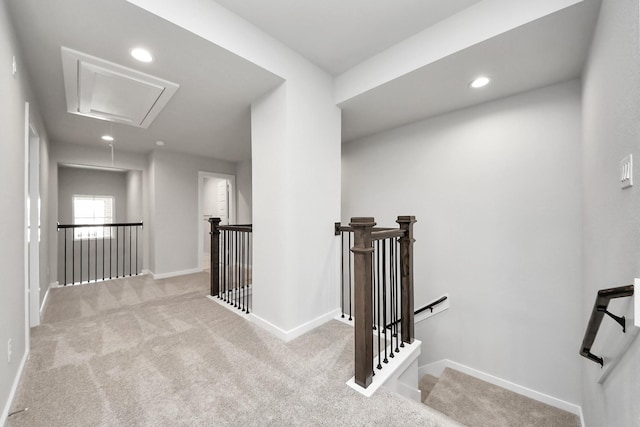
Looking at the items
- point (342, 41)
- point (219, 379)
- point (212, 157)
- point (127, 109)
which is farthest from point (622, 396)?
point (212, 157)

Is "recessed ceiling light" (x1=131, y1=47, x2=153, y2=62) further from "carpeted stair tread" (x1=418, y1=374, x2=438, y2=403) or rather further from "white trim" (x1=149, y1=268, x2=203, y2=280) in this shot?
"carpeted stair tread" (x1=418, y1=374, x2=438, y2=403)

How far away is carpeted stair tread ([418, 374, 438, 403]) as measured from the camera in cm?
298

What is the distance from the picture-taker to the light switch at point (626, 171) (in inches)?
42.5

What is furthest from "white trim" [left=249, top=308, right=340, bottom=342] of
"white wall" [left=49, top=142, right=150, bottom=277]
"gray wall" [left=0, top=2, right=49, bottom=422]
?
"white wall" [left=49, top=142, right=150, bottom=277]

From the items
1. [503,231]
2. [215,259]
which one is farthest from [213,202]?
[503,231]

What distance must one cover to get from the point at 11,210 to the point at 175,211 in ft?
11.0

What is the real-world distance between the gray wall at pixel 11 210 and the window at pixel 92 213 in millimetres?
5563

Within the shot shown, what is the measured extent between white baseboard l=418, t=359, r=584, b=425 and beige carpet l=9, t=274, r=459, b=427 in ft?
4.98

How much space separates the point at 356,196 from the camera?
4.09 m

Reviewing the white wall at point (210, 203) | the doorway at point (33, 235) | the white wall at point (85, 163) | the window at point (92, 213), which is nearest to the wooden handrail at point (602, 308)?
the doorway at point (33, 235)

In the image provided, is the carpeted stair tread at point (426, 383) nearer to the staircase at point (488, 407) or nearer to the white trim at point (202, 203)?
the staircase at point (488, 407)

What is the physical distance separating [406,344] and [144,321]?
2.60 m

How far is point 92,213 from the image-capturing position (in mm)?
6570

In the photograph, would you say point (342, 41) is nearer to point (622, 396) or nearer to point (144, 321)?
point (622, 396)
